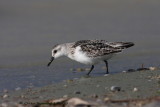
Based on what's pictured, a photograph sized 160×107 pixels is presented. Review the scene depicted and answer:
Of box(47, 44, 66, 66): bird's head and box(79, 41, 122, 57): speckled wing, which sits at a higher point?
box(47, 44, 66, 66): bird's head

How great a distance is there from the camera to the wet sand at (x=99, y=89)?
8.66 m

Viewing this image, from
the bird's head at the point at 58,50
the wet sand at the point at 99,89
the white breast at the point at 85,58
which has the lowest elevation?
the wet sand at the point at 99,89

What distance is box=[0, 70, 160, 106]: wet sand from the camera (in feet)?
28.4

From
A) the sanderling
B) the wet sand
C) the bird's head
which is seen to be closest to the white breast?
the sanderling

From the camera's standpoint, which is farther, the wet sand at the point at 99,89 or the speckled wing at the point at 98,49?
the speckled wing at the point at 98,49

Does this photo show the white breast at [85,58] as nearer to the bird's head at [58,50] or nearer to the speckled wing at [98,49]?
the speckled wing at [98,49]

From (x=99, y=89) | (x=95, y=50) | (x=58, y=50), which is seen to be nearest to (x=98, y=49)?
(x=95, y=50)

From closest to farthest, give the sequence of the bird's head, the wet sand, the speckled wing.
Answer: the wet sand → the speckled wing → the bird's head

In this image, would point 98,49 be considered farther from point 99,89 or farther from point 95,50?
point 99,89

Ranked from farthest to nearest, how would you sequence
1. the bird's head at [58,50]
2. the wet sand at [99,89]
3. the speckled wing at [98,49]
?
the bird's head at [58,50] → the speckled wing at [98,49] → the wet sand at [99,89]

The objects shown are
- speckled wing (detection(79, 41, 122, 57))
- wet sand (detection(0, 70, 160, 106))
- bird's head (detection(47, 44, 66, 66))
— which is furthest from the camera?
bird's head (detection(47, 44, 66, 66))

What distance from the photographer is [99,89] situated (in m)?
9.42

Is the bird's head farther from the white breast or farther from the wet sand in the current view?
the wet sand

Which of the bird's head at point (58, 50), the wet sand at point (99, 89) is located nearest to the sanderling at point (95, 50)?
the bird's head at point (58, 50)
